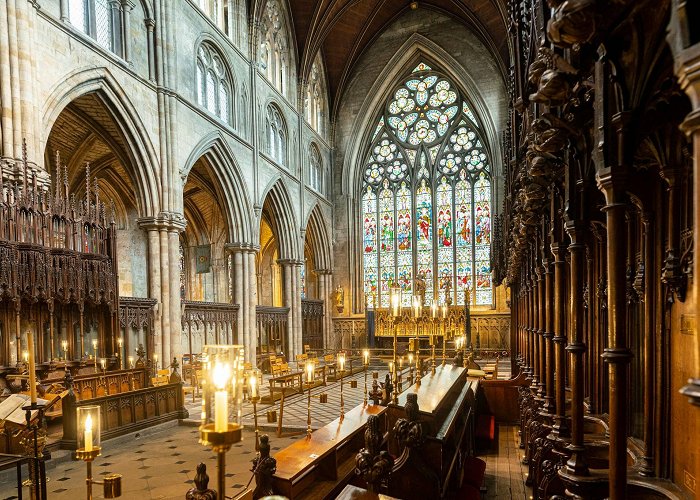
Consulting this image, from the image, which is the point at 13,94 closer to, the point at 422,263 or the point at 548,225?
the point at 548,225

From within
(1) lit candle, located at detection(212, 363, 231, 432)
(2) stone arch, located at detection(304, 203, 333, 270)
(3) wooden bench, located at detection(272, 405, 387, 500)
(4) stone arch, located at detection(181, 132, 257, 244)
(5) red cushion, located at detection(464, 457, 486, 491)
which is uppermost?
(4) stone arch, located at detection(181, 132, 257, 244)

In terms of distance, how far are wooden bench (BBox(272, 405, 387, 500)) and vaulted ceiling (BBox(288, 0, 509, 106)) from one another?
1971 cm

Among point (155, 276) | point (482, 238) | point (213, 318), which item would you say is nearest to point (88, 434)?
point (155, 276)

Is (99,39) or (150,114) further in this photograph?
(150,114)

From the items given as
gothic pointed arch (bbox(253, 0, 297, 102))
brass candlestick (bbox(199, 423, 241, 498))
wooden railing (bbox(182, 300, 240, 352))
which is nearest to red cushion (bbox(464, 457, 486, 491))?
brass candlestick (bbox(199, 423, 241, 498))

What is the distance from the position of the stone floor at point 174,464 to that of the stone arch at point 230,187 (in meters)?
8.90

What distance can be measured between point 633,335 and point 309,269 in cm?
2653

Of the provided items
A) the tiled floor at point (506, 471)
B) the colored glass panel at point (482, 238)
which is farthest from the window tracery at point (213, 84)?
the colored glass panel at point (482, 238)

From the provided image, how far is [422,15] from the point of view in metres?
26.4

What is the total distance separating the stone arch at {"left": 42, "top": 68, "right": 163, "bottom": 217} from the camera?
1100 cm

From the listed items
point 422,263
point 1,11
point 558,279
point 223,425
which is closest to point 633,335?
point 558,279

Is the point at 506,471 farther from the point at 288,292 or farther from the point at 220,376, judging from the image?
the point at 288,292

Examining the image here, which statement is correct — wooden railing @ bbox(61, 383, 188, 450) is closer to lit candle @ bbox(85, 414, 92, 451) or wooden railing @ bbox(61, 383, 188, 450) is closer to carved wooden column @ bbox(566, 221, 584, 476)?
lit candle @ bbox(85, 414, 92, 451)

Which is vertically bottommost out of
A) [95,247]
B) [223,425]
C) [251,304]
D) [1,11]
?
[251,304]
